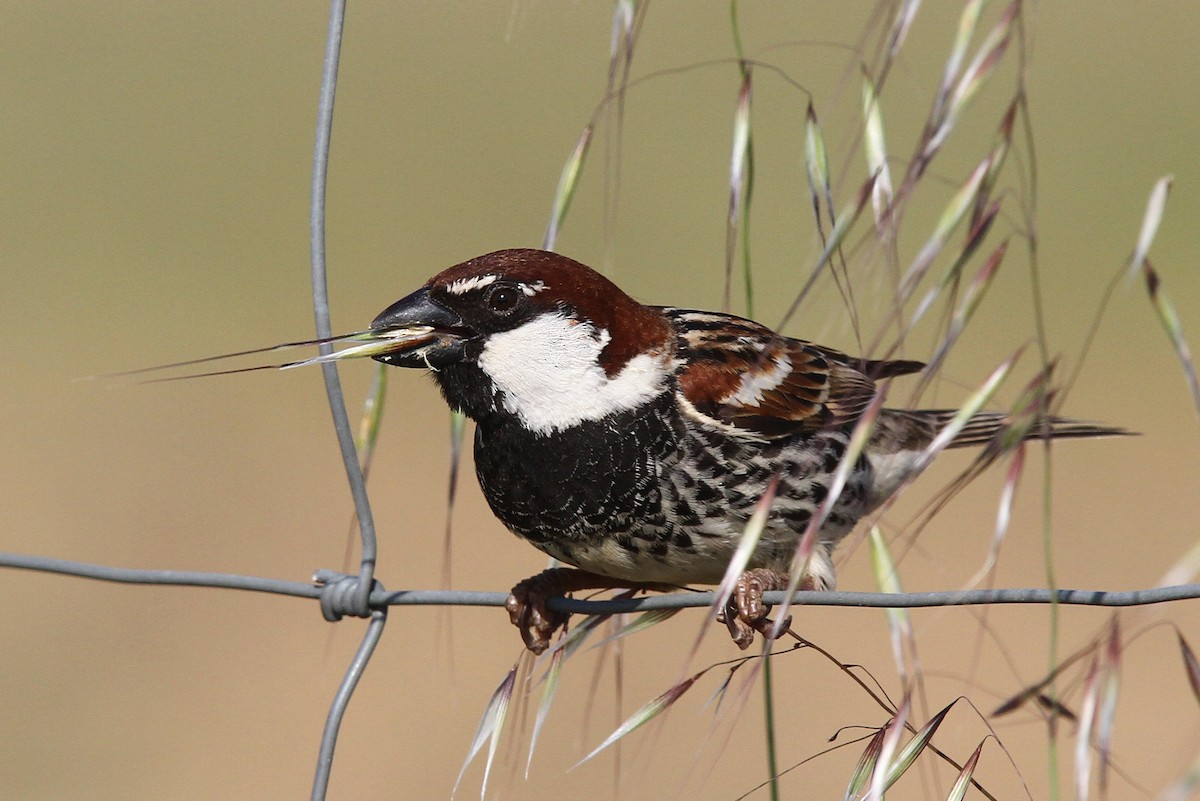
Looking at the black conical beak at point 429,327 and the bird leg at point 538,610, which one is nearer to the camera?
the black conical beak at point 429,327

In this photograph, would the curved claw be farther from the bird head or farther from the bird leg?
the bird head

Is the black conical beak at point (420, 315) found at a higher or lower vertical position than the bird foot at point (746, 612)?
higher

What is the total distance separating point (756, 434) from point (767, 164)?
10281mm

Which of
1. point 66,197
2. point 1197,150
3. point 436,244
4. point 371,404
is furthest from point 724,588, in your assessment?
point 66,197

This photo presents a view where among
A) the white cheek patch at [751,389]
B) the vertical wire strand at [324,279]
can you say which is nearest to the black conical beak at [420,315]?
the vertical wire strand at [324,279]

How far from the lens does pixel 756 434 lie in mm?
2988

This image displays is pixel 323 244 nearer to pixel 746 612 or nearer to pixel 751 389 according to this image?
pixel 751 389

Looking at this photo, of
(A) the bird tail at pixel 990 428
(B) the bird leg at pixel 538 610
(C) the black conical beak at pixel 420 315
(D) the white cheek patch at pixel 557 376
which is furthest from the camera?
(A) the bird tail at pixel 990 428

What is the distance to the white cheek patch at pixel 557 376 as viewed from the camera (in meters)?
2.92

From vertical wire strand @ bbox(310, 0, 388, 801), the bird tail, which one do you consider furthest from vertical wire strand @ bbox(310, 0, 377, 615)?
the bird tail

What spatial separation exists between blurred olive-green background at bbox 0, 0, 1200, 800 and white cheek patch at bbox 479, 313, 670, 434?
1.29 ft

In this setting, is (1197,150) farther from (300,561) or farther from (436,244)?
(300,561)

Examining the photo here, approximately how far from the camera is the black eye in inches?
114

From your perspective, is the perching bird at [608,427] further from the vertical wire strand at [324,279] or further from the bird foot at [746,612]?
the vertical wire strand at [324,279]
